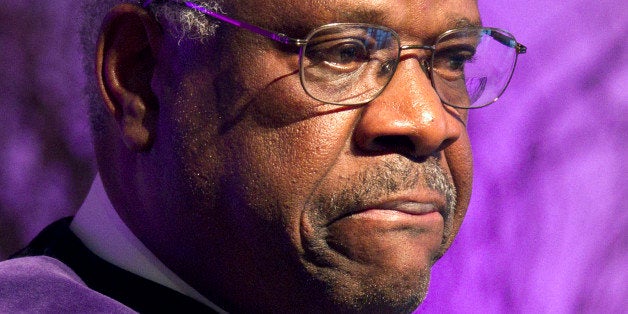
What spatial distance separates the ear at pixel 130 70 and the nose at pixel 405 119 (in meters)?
0.54

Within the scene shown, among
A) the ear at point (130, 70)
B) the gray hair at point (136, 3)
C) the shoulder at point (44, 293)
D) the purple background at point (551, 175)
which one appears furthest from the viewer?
the purple background at point (551, 175)

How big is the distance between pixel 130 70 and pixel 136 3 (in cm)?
17

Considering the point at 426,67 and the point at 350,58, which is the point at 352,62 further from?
the point at 426,67

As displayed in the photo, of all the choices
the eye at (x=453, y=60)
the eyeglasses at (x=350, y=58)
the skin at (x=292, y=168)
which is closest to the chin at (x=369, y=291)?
the skin at (x=292, y=168)

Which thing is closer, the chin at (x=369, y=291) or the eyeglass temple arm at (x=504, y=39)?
the chin at (x=369, y=291)

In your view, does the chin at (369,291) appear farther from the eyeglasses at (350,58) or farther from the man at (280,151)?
the eyeglasses at (350,58)

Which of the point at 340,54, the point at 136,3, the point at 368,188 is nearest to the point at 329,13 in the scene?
the point at 340,54

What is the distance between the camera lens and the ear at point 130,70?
6.56 feet

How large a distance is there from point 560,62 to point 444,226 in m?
1.26

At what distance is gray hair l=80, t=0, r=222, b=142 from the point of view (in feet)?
6.22

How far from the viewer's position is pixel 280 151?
1.82 meters

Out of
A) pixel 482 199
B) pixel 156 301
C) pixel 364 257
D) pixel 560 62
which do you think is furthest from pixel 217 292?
pixel 560 62

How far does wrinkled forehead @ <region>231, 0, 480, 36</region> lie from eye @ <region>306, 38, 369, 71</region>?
5cm

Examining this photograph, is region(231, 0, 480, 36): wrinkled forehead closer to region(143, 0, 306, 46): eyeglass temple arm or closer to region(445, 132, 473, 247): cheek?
region(143, 0, 306, 46): eyeglass temple arm
